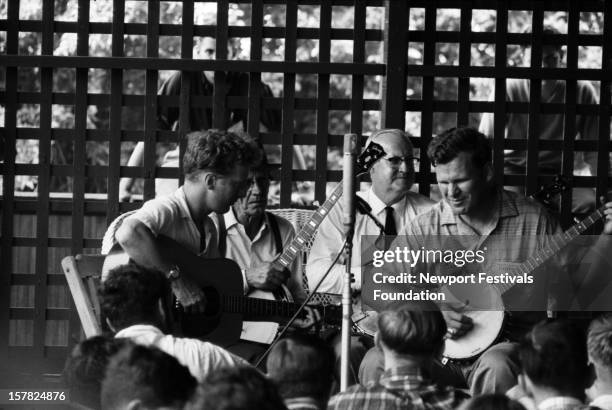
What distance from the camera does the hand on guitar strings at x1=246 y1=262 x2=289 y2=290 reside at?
556 cm

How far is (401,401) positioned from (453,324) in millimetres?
1685

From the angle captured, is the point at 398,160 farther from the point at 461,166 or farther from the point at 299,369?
the point at 299,369

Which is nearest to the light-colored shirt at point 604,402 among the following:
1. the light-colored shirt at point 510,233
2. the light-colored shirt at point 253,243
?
the light-colored shirt at point 510,233

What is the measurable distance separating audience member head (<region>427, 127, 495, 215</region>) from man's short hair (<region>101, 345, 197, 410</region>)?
8.24ft

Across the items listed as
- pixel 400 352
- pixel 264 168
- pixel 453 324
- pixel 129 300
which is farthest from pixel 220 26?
pixel 400 352

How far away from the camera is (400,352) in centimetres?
377

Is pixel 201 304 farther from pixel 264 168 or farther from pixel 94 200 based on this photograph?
pixel 94 200

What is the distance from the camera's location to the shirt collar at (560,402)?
3.46m

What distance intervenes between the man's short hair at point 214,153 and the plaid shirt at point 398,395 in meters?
1.86

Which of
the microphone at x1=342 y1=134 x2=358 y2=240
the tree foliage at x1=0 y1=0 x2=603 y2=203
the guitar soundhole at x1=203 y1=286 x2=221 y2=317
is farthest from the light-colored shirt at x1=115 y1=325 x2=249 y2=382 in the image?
the tree foliage at x1=0 y1=0 x2=603 y2=203

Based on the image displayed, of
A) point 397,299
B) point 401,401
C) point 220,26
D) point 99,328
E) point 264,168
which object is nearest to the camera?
point 401,401

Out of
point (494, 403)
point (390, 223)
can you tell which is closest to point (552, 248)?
point (390, 223)

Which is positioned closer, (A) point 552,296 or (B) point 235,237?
(A) point 552,296

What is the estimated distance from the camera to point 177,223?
535 centimetres
